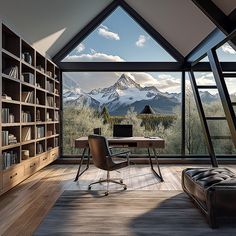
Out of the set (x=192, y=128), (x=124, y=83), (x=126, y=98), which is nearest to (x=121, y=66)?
(x=124, y=83)

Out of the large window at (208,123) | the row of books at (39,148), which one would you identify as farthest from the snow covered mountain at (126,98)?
the row of books at (39,148)

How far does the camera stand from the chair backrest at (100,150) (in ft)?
15.1

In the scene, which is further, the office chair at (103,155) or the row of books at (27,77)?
the row of books at (27,77)

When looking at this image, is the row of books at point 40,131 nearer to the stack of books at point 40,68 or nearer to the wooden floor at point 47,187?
the wooden floor at point 47,187

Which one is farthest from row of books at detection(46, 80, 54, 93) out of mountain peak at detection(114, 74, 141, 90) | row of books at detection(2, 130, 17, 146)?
row of books at detection(2, 130, 17, 146)

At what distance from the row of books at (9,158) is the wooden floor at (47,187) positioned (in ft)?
1.41

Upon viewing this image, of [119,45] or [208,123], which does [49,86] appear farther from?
[208,123]

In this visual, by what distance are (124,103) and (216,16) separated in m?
3.44

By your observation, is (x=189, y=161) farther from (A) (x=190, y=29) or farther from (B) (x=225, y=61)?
(A) (x=190, y=29)

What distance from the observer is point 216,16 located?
4.63 metres

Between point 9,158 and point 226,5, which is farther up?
point 226,5

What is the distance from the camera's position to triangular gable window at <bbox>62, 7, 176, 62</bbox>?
288 inches

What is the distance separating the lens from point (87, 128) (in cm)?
749

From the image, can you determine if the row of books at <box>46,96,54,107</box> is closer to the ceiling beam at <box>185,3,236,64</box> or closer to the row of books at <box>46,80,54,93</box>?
the row of books at <box>46,80,54,93</box>
